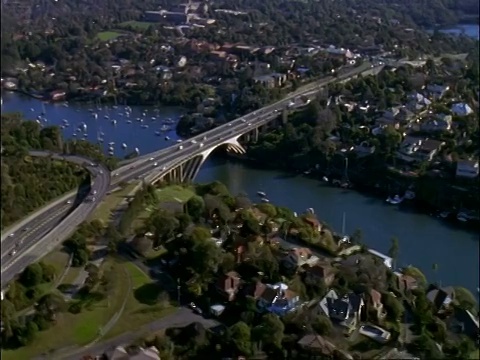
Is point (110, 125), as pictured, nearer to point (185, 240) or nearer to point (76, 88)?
point (76, 88)

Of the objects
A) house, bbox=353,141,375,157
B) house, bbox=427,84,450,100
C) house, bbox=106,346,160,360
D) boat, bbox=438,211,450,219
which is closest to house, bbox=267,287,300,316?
house, bbox=106,346,160,360

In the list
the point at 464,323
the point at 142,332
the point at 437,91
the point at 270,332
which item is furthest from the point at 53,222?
the point at 437,91

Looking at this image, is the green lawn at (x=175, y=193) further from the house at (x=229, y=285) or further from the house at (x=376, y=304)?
the house at (x=376, y=304)

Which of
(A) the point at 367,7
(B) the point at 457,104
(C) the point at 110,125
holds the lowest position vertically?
(C) the point at 110,125

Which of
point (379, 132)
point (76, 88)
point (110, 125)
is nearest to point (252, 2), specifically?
point (76, 88)

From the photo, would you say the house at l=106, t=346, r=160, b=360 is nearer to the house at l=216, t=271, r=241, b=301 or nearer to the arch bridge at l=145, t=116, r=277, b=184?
the house at l=216, t=271, r=241, b=301

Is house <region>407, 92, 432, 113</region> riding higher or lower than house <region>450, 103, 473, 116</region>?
lower

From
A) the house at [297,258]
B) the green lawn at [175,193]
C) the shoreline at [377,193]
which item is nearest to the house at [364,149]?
the shoreline at [377,193]
